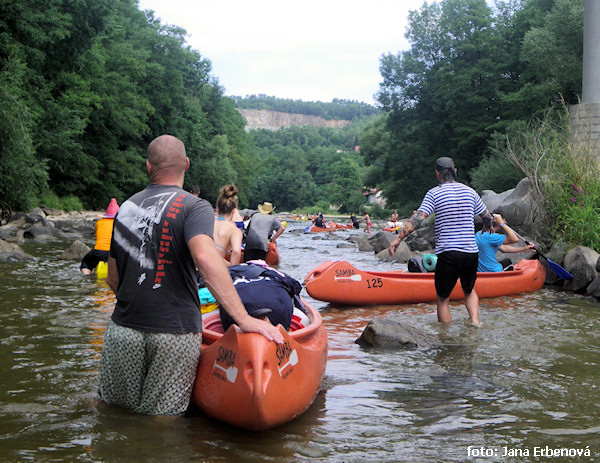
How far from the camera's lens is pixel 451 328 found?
7.05 meters

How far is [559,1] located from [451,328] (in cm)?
2704

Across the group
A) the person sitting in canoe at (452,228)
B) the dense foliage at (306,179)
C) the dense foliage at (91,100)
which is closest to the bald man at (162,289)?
the person sitting in canoe at (452,228)

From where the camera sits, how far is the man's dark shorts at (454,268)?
6555 mm

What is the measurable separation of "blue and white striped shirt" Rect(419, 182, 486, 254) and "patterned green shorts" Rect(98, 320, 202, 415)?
366 cm

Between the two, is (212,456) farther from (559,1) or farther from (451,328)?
(559,1)

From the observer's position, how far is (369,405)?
14.4 ft

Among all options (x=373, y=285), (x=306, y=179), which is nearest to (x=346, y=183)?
(x=306, y=179)

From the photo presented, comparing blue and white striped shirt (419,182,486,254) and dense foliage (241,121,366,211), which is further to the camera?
dense foliage (241,121,366,211)

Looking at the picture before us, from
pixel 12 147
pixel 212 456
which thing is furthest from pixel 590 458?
pixel 12 147

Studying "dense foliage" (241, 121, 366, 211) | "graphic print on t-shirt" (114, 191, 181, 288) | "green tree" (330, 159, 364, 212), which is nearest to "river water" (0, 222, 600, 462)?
"graphic print on t-shirt" (114, 191, 181, 288)

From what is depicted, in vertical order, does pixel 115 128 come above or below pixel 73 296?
above

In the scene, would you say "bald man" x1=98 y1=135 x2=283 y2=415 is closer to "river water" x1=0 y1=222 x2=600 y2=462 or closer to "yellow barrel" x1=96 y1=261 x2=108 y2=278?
"river water" x1=0 y1=222 x2=600 y2=462

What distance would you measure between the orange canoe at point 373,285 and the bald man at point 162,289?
16.5 feet

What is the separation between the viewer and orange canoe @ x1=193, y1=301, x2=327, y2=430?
133 inches
